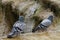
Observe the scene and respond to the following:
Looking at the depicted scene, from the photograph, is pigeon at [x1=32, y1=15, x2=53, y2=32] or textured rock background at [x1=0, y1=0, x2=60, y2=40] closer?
textured rock background at [x1=0, y1=0, x2=60, y2=40]

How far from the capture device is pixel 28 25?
8.71 metres

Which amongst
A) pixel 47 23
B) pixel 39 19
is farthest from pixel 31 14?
pixel 47 23

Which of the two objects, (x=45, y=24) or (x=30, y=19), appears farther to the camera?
(x=30, y=19)

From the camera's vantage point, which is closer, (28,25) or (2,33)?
(28,25)

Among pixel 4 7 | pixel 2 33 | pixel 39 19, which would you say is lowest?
pixel 2 33

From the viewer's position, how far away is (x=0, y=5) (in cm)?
973

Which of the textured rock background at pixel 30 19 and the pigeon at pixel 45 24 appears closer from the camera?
the textured rock background at pixel 30 19

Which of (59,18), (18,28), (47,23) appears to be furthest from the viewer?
(59,18)

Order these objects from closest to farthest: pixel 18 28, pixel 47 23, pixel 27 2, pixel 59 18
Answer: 1. pixel 18 28
2. pixel 47 23
3. pixel 59 18
4. pixel 27 2

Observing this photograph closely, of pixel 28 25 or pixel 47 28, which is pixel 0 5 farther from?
pixel 47 28

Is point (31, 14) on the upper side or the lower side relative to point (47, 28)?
upper

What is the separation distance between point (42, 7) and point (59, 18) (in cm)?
92

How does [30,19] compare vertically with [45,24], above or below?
above

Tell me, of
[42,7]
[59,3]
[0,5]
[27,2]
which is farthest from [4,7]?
[59,3]
